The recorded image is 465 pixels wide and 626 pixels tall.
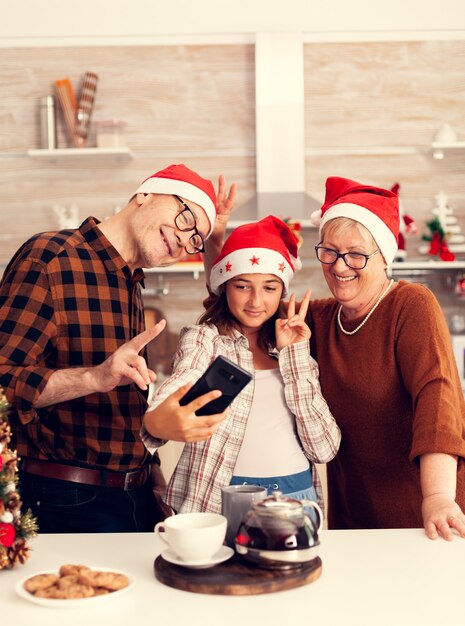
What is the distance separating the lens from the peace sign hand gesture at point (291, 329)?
1999 millimetres

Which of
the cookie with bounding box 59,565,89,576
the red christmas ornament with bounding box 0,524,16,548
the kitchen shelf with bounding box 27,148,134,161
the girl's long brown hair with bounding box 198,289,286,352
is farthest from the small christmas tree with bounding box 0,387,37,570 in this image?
the kitchen shelf with bounding box 27,148,134,161

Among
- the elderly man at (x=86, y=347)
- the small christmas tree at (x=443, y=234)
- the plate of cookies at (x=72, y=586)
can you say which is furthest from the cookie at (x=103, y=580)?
the small christmas tree at (x=443, y=234)

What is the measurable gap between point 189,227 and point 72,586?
3.17 feet

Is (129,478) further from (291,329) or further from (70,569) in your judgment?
(70,569)

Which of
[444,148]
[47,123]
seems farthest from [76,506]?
[444,148]

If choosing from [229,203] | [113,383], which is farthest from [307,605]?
[229,203]

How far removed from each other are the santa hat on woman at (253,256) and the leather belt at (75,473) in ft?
1.85

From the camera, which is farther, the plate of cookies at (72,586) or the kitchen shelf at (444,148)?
the kitchen shelf at (444,148)

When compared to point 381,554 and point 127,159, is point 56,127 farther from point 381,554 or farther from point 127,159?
point 381,554

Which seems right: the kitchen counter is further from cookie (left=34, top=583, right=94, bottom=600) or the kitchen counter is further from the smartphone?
the smartphone

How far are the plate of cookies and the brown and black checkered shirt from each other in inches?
22.3

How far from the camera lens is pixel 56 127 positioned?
436cm

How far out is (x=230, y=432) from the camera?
195 cm

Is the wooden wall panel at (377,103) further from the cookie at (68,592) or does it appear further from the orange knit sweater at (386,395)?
the cookie at (68,592)
